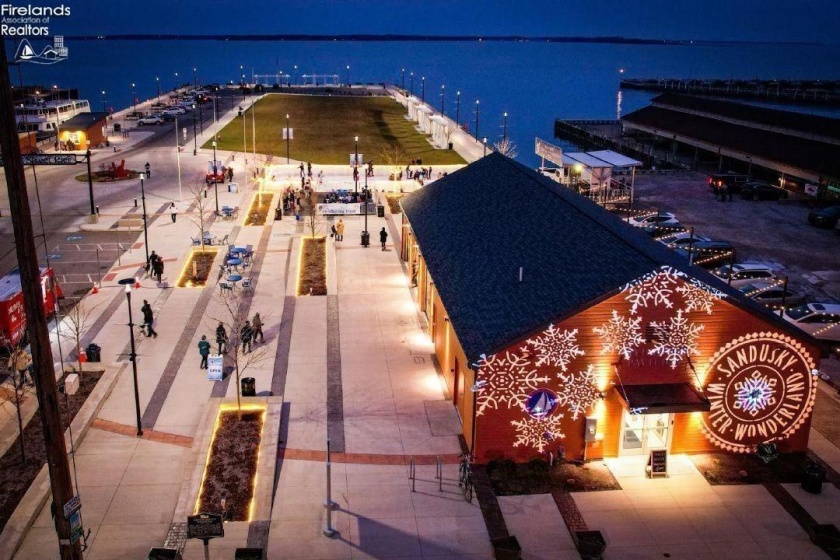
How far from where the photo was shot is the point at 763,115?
81.7 m

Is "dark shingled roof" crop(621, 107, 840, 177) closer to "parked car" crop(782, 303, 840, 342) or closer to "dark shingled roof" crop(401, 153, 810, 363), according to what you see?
"parked car" crop(782, 303, 840, 342)

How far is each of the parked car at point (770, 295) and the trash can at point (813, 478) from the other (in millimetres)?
16026

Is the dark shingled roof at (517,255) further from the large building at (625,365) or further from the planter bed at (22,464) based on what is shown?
the planter bed at (22,464)

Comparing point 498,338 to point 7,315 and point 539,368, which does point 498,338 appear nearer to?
point 539,368

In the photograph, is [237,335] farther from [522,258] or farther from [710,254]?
[710,254]

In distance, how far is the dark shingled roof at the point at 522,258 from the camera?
22.6 meters

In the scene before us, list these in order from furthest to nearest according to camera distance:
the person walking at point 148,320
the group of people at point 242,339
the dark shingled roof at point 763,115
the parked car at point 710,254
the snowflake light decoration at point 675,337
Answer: the dark shingled roof at point 763,115 → the parked car at point 710,254 → the person walking at point 148,320 → the group of people at point 242,339 → the snowflake light decoration at point 675,337

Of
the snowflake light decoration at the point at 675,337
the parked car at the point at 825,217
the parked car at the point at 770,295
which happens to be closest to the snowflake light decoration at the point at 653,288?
the snowflake light decoration at the point at 675,337

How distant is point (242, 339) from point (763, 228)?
39225 mm

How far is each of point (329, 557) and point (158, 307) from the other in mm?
20309

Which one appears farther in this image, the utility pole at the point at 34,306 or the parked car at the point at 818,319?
the parked car at the point at 818,319

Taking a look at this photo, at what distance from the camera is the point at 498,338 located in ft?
73.7

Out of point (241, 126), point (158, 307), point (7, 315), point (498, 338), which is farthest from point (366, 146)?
point (498, 338)

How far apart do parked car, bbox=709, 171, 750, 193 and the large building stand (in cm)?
4226
